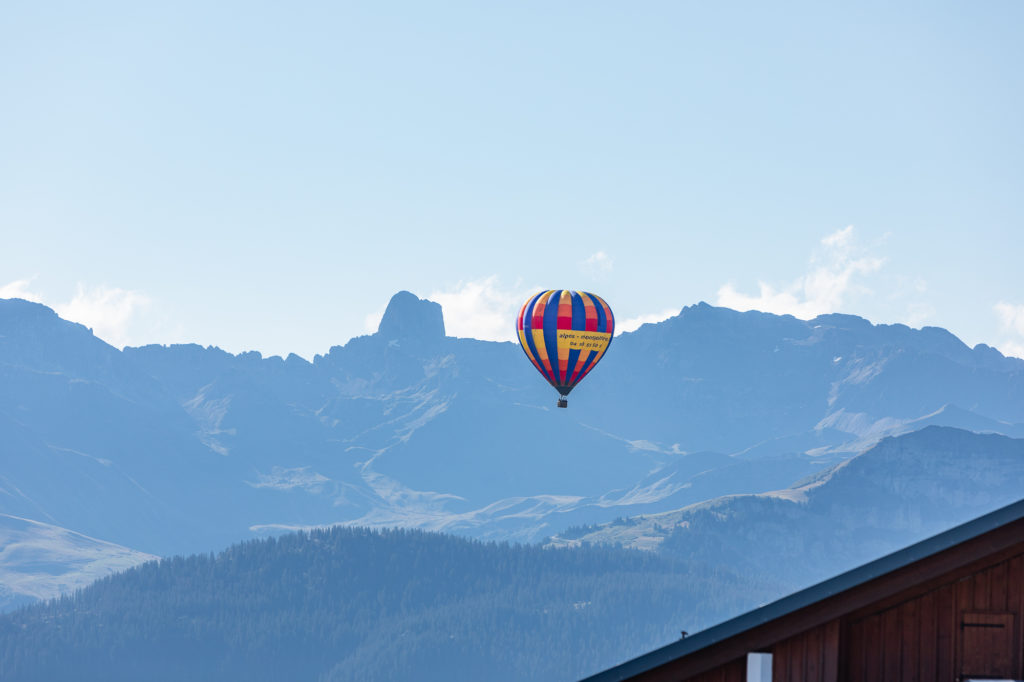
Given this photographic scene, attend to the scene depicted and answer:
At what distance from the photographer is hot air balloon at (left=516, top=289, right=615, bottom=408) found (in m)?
126

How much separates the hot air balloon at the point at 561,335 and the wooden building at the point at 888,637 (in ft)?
346

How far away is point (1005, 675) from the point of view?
62.9 feet

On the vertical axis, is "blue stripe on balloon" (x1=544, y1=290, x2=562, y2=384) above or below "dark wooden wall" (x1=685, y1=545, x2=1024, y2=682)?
above

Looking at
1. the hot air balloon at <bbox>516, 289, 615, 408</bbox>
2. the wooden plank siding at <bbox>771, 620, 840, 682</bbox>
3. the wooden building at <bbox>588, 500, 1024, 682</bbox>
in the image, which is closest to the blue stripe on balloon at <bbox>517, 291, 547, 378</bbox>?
the hot air balloon at <bbox>516, 289, 615, 408</bbox>

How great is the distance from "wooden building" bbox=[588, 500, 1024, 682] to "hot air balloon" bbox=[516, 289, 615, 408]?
105 m

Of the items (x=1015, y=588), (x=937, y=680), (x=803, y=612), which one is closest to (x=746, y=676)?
(x=803, y=612)

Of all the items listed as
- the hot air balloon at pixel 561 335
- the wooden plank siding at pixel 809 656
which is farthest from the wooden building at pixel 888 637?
the hot air balloon at pixel 561 335

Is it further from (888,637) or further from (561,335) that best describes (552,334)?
(888,637)

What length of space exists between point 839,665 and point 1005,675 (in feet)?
8.02

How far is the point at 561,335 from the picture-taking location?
126438 millimetres

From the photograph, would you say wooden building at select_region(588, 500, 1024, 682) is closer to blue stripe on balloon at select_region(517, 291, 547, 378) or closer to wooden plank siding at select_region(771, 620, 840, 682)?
wooden plank siding at select_region(771, 620, 840, 682)

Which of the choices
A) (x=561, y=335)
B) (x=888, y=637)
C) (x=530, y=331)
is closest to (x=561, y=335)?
(x=561, y=335)

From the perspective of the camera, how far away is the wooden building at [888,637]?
18.8 meters

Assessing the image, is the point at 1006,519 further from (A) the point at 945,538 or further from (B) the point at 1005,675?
(B) the point at 1005,675
